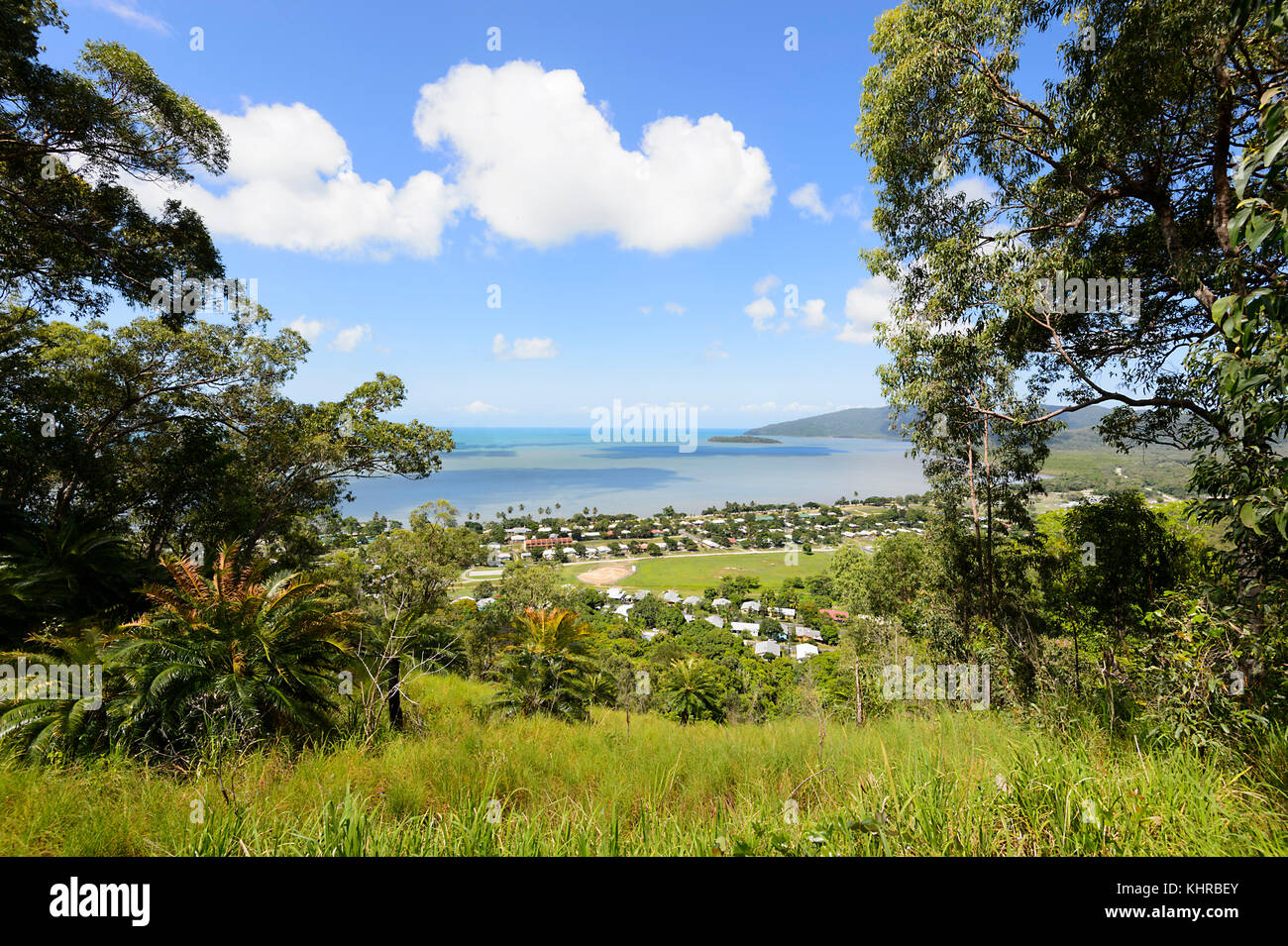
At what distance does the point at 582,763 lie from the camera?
355 cm

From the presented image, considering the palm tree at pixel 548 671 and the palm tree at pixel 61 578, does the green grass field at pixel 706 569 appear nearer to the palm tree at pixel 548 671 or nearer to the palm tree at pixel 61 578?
the palm tree at pixel 548 671

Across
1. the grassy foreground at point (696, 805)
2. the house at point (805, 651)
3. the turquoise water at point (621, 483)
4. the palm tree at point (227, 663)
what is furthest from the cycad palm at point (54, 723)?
the turquoise water at point (621, 483)

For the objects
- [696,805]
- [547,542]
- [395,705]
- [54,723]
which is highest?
[54,723]

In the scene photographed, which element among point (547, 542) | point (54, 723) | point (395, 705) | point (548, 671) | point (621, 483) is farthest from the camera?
point (621, 483)

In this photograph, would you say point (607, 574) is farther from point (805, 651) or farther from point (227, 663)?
point (227, 663)

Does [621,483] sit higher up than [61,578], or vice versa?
[61,578]

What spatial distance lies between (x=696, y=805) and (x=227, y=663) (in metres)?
4.23

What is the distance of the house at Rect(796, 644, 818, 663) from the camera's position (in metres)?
27.1

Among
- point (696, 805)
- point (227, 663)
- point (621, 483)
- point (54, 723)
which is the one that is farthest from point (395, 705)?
point (621, 483)

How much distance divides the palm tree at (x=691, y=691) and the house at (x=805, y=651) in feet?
50.2

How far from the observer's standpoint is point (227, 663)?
403 cm

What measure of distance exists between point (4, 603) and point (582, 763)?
6.43m

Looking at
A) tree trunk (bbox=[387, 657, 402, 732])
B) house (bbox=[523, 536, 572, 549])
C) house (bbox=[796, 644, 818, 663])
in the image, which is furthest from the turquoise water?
tree trunk (bbox=[387, 657, 402, 732])
